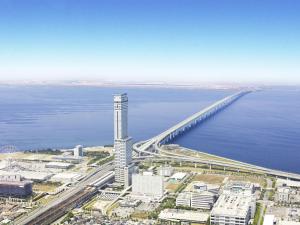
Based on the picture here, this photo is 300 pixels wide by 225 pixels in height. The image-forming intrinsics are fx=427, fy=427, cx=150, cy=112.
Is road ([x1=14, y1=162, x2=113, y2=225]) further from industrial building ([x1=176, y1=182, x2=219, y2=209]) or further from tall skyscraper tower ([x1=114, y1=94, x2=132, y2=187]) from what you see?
industrial building ([x1=176, y1=182, x2=219, y2=209])

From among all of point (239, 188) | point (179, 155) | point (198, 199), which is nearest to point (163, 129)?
point (179, 155)

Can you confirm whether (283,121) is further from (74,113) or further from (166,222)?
(166,222)

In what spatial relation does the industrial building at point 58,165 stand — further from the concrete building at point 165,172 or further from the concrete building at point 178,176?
the concrete building at point 178,176

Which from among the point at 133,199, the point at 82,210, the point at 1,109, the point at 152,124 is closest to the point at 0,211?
the point at 82,210

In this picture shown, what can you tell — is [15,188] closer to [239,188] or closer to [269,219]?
[239,188]

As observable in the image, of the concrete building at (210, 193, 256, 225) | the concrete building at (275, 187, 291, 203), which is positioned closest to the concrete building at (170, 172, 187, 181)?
the concrete building at (210, 193, 256, 225)

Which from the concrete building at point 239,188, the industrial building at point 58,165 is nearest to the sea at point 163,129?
the concrete building at point 239,188
